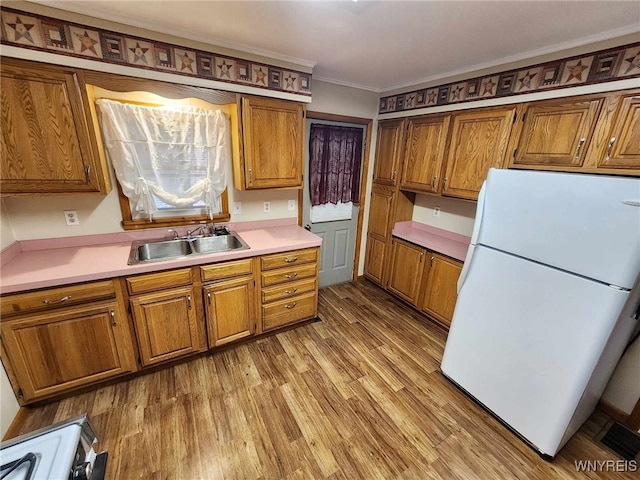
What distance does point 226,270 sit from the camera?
208cm

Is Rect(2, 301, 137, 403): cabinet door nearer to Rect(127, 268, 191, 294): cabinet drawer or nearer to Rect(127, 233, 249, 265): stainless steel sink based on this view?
Rect(127, 268, 191, 294): cabinet drawer

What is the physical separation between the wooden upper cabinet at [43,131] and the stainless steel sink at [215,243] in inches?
34.2

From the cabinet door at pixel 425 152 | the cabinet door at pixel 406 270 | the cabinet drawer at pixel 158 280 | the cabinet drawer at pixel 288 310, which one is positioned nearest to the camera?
the cabinet drawer at pixel 158 280

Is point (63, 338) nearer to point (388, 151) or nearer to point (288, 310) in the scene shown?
point (288, 310)

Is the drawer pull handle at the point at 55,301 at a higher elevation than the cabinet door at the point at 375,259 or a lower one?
higher

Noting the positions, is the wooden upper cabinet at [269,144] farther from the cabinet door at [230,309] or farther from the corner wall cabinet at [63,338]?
the corner wall cabinet at [63,338]

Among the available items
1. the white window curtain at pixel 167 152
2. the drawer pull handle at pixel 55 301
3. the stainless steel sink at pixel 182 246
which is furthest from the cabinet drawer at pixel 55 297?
the white window curtain at pixel 167 152

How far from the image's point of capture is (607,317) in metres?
1.27

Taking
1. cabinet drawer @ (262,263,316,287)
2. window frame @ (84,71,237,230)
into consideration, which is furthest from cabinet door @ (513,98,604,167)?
window frame @ (84,71,237,230)

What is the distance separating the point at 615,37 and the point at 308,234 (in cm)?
237

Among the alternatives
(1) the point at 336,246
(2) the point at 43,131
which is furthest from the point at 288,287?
(2) the point at 43,131

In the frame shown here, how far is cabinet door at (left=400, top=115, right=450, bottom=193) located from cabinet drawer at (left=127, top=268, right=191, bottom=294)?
2299 mm

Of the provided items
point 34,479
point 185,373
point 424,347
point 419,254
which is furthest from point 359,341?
point 34,479

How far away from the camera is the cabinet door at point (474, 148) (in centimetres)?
208
